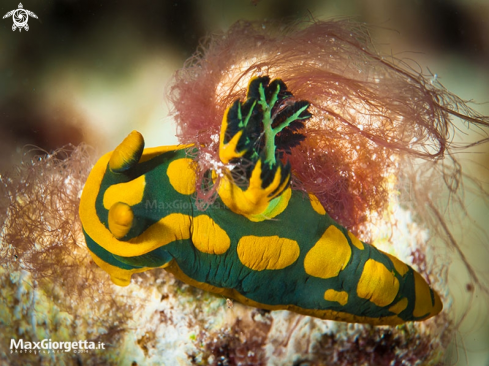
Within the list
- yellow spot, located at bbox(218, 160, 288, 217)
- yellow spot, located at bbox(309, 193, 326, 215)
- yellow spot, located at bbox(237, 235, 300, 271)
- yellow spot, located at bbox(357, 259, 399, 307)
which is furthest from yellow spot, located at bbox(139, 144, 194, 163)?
yellow spot, located at bbox(357, 259, 399, 307)

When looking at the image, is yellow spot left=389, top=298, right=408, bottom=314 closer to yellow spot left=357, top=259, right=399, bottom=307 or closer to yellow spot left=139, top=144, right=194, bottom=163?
yellow spot left=357, top=259, right=399, bottom=307

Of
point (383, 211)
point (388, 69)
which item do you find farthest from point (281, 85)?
point (383, 211)

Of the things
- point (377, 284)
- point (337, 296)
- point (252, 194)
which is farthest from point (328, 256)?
point (252, 194)

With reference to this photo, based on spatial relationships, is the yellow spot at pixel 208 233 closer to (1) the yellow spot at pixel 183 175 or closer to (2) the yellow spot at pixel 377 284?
(1) the yellow spot at pixel 183 175

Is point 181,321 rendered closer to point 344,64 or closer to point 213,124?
point 213,124

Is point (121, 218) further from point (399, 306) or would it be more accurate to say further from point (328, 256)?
point (399, 306)

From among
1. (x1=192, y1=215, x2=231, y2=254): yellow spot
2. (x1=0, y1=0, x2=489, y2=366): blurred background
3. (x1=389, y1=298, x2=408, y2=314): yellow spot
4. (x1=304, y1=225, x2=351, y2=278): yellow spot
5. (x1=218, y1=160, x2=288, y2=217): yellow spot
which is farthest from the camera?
(x1=0, y1=0, x2=489, y2=366): blurred background

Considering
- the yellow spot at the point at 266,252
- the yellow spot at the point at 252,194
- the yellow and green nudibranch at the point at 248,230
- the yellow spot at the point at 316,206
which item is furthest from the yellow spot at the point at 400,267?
the yellow spot at the point at 252,194
